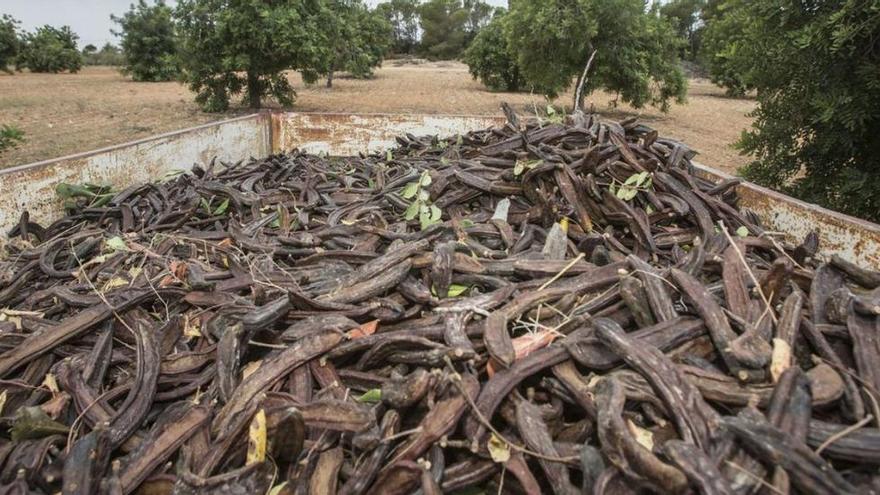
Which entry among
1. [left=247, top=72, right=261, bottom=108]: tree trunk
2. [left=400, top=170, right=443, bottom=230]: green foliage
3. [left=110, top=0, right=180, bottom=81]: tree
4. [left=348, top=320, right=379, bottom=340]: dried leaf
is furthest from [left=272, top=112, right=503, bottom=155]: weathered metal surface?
[left=110, top=0, right=180, bottom=81]: tree

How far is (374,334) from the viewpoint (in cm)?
170

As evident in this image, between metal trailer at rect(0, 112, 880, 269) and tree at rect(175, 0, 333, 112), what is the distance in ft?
18.9

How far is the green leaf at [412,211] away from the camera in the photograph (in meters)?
2.77

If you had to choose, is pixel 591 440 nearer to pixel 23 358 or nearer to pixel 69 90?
pixel 23 358

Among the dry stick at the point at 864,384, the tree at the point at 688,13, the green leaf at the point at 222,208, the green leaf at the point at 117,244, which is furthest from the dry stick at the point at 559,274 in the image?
the tree at the point at 688,13

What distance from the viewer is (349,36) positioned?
1404cm

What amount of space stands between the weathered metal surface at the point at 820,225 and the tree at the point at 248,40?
29.7 feet

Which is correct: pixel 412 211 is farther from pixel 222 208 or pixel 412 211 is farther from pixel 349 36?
pixel 349 36

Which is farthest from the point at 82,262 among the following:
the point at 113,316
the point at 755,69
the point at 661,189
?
the point at 755,69

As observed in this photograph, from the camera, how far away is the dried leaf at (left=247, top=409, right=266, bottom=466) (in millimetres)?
1358

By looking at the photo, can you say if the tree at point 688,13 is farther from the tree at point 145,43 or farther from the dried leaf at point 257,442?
the dried leaf at point 257,442

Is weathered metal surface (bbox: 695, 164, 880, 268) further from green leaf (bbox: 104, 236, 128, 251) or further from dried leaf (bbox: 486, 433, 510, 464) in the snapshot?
green leaf (bbox: 104, 236, 128, 251)

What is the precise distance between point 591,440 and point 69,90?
20700 mm

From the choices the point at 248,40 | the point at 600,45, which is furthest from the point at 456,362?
the point at 600,45
